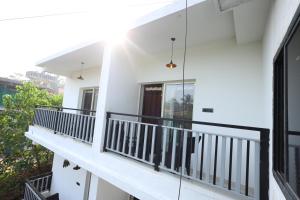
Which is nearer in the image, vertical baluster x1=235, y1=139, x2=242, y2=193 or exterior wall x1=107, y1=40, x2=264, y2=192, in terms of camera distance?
vertical baluster x1=235, y1=139, x2=242, y2=193

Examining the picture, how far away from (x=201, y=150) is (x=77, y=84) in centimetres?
676

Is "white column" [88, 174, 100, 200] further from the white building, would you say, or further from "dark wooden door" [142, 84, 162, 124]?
"dark wooden door" [142, 84, 162, 124]

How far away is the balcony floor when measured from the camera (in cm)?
256

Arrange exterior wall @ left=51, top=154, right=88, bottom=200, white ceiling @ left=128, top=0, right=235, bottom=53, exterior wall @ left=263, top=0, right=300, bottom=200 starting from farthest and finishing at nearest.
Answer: exterior wall @ left=51, top=154, right=88, bottom=200 → white ceiling @ left=128, top=0, right=235, bottom=53 → exterior wall @ left=263, top=0, right=300, bottom=200

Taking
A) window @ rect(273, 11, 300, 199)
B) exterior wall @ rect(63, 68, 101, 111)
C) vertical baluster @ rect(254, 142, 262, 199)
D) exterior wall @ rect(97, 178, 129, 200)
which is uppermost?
exterior wall @ rect(63, 68, 101, 111)

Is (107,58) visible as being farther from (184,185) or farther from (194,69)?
(184,185)

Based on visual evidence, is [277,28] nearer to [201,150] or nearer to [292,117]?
[292,117]

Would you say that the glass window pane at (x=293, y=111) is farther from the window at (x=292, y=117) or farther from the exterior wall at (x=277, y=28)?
the exterior wall at (x=277, y=28)

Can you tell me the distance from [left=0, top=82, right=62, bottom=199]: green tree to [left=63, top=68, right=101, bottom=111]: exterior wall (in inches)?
105

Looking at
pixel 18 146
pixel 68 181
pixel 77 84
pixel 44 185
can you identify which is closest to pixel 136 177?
pixel 68 181

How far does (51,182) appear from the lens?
8.00 metres

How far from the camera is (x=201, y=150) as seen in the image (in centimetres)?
278

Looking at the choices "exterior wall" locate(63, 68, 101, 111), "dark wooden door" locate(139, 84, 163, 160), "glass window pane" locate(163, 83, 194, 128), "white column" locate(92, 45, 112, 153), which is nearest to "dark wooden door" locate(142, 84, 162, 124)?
"dark wooden door" locate(139, 84, 163, 160)

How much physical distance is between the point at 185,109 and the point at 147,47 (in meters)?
1.84
